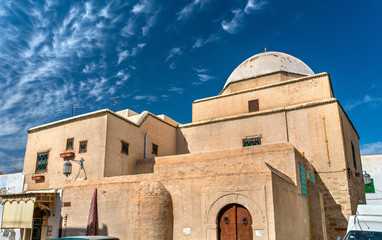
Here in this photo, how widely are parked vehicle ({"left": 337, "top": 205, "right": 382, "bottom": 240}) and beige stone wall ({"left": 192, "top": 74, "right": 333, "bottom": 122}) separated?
8.67 meters

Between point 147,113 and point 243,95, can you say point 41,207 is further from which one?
point 243,95

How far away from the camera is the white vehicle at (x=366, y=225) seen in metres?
6.97

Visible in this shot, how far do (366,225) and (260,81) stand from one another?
38.8ft

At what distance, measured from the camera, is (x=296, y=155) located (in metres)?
12.5

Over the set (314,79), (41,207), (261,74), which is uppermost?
(261,74)

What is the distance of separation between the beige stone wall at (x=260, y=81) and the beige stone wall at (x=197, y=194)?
20.3 feet

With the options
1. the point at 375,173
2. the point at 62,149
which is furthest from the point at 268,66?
the point at 375,173

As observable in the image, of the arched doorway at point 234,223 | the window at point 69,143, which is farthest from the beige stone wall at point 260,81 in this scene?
the arched doorway at point 234,223

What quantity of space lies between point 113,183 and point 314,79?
35.3 feet

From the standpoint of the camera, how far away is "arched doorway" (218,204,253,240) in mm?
9922

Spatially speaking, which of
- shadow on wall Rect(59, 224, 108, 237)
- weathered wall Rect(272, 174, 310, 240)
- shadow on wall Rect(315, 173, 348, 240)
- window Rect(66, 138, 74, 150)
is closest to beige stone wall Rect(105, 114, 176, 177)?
window Rect(66, 138, 74, 150)

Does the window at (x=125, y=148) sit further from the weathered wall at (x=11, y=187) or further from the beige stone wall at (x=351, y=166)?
the beige stone wall at (x=351, y=166)

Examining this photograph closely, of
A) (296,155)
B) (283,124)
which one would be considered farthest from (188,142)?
(296,155)

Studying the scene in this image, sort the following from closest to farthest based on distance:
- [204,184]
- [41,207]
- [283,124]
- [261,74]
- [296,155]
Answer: [204,184] < [296,155] < [41,207] < [283,124] < [261,74]
